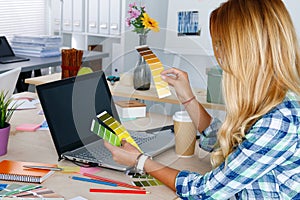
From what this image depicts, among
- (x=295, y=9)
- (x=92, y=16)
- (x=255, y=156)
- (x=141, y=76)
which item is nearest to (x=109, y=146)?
(x=255, y=156)

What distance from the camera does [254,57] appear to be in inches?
40.1

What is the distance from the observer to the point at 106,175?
128 centimetres

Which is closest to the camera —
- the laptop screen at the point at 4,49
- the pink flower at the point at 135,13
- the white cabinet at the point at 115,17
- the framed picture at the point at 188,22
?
the pink flower at the point at 135,13

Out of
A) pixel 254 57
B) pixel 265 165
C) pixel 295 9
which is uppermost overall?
pixel 295 9

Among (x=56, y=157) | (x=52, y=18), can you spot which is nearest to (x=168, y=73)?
(x=56, y=157)

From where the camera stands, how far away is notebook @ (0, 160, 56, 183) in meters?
1.21

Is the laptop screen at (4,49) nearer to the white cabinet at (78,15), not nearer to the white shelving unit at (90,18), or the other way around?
the white shelving unit at (90,18)

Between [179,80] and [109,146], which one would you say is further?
[179,80]

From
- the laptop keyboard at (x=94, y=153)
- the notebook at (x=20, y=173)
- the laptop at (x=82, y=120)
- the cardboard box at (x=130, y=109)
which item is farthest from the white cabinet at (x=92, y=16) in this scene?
the notebook at (x=20, y=173)

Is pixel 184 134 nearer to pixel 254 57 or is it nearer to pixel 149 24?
pixel 254 57

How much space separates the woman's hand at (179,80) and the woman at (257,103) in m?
0.38

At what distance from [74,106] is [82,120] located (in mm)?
54

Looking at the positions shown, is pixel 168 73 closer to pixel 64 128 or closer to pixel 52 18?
pixel 64 128

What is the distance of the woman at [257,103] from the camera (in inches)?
39.5
